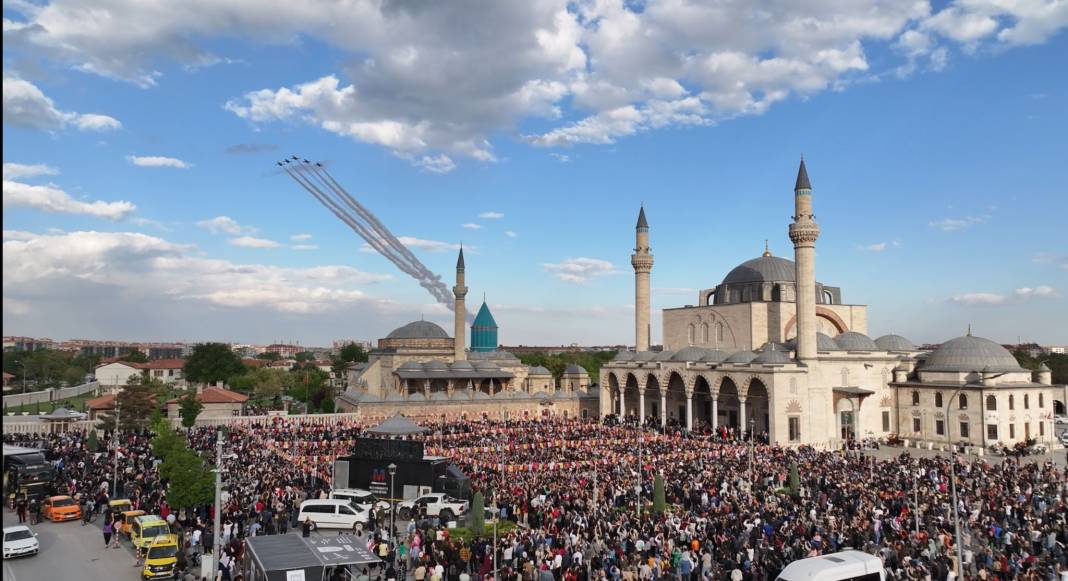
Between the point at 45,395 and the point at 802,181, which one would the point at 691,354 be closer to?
the point at 802,181

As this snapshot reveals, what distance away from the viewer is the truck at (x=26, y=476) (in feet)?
77.8

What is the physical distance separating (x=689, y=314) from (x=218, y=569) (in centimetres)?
4654

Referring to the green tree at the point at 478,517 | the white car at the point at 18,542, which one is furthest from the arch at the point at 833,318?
the white car at the point at 18,542

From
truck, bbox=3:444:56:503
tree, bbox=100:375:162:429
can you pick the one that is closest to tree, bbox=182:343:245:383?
tree, bbox=100:375:162:429

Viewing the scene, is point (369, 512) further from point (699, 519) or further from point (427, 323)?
point (427, 323)

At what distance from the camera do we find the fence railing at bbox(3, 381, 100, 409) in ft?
240

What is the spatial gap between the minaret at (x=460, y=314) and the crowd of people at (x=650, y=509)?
87.4ft

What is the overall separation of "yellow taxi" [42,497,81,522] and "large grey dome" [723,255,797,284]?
4687 cm

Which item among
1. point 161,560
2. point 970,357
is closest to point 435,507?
point 161,560

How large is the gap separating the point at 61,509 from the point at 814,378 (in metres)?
37.8

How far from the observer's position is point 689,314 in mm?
57875

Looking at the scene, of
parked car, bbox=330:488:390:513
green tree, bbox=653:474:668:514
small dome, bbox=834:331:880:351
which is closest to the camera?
green tree, bbox=653:474:668:514

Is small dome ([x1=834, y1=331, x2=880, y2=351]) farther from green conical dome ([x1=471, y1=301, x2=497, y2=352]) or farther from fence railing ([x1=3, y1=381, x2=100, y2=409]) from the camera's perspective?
fence railing ([x1=3, y1=381, x2=100, y2=409])

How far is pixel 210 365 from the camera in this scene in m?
77.9
